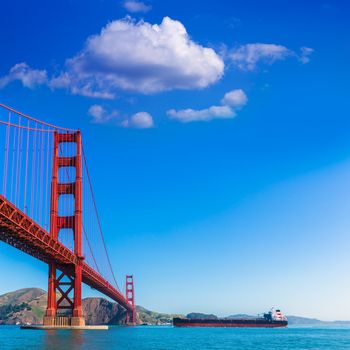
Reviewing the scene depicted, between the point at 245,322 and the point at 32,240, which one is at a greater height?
the point at 32,240

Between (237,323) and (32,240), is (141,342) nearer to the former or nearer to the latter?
(32,240)

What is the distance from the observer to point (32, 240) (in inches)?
2144

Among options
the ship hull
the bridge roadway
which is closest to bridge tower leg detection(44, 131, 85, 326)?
the bridge roadway

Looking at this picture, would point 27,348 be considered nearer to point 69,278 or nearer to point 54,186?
point 69,278

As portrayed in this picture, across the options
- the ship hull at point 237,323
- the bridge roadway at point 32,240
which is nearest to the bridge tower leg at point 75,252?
the bridge roadway at point 32,240

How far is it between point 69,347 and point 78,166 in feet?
127

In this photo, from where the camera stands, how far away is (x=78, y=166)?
7531 cm

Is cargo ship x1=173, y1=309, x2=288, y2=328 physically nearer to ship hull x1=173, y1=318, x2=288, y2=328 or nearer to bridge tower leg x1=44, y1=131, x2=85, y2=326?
ship hull x1=173, y1=318, x2=288, y2=328

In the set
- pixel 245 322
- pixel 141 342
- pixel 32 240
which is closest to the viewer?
pixel 32 240

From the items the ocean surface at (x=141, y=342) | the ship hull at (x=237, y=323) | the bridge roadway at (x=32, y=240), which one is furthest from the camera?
the ship hull at (x=237, y=323)

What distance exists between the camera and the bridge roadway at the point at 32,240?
154ft

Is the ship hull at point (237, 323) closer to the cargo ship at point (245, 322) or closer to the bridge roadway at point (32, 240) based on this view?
the cargo ship at point (245, 322)

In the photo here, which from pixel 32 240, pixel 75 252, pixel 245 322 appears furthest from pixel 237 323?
pixel 32 240

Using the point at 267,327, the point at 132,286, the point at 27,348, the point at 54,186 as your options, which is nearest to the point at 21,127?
the point at 54,186
